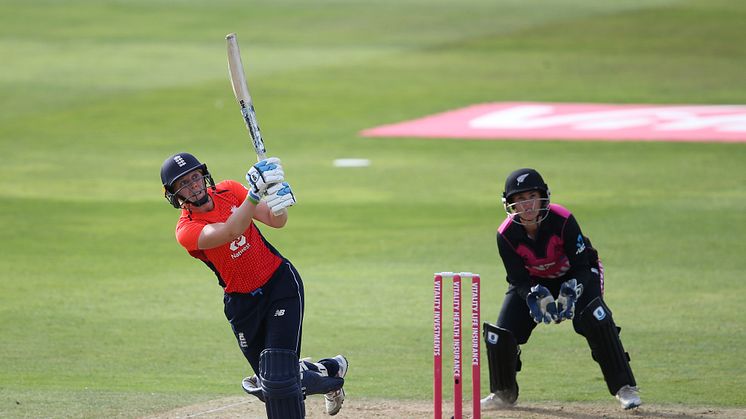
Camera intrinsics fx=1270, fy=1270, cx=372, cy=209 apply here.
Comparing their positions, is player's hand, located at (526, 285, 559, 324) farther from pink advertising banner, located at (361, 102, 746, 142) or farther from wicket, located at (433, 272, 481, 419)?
pink advertising banner, located at (361, 102, 746, 142)

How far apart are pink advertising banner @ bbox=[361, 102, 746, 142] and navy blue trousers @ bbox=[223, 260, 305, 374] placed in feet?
43.4

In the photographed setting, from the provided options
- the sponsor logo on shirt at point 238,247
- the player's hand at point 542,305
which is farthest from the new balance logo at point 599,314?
the sponsor logo on shirt at point 238,247

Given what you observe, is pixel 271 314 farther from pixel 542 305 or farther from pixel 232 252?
pixel 542 305

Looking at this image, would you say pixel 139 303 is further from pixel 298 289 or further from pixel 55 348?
pixel 298 289

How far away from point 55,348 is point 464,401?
340cm

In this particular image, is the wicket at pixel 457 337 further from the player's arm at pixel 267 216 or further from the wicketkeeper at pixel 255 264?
the player's arm at pixel 267 216

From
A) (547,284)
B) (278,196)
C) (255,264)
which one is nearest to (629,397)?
(547,284)

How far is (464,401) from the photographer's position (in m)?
8.59

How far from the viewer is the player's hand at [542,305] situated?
793 centimetres

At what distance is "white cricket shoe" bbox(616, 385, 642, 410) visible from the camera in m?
8.02

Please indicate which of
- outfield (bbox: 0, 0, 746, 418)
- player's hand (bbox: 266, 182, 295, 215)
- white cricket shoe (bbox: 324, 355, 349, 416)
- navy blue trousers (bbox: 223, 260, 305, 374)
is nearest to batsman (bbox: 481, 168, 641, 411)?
outfield (bbox: 0, 0, 746, 418)

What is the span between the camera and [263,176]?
693cm

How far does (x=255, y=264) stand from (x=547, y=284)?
205 centimetres

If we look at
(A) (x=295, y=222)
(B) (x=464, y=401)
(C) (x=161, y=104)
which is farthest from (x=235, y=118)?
(B) (x=464, y=401)
